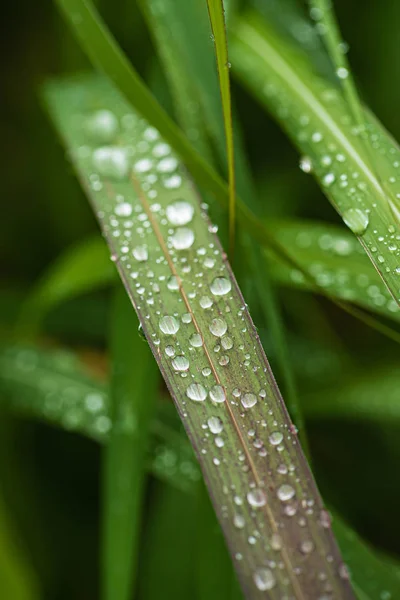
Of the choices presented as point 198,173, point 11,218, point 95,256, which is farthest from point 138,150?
point 11,218

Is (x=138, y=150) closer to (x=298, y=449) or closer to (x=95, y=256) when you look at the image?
(x=95, y=256)

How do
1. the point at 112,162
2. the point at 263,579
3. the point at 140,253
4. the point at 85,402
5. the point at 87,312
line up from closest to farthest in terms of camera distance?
the point at 263,579 → the point at 140,253 → the point at 112,162 → the point at 85,402 → the point at 87,312

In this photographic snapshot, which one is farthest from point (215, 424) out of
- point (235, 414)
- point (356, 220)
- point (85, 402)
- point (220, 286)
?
point (85, 402)

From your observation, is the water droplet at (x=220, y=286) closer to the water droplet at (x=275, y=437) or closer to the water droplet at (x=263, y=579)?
the water droplet at (x=275, y=437)

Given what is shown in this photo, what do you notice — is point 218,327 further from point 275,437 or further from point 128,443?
point 128,443

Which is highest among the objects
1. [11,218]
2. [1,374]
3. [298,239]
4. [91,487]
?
[11,218]

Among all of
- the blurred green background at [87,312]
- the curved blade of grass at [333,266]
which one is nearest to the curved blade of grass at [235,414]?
the curved blade of grass at [333,266]
